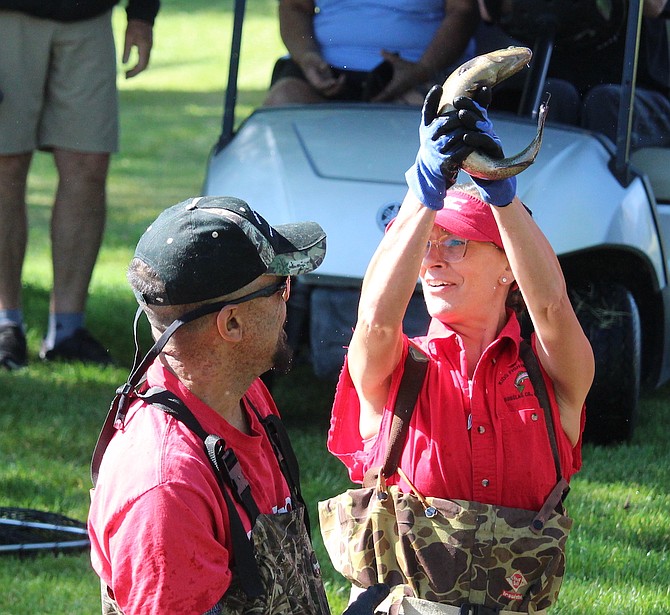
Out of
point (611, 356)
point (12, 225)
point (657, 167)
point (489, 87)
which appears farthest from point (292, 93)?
point (489, 87)

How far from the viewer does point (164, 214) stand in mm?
2168

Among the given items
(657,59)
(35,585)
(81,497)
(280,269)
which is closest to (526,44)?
(657,59)

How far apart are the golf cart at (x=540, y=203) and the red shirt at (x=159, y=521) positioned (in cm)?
239

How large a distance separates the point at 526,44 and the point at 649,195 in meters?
0.95

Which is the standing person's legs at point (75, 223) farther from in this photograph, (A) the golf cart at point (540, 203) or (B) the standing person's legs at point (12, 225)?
(A) the golf cart at point (540, 203)

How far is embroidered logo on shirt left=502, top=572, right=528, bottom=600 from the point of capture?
246cm

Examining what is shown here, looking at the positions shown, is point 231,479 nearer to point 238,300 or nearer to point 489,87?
point 238,300

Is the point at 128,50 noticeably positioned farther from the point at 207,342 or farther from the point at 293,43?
the point at 207,342

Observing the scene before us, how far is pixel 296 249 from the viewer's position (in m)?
2.19

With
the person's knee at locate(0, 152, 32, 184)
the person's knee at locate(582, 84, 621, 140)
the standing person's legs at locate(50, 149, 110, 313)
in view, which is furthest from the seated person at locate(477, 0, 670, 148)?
the person's knee at locate(0, 152, 32, 184)

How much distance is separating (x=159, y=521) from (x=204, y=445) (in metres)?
0.20

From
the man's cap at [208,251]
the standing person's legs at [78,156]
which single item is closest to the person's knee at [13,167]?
the standing person's legs at [78,156]

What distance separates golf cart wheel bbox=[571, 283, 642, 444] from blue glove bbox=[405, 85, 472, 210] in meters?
2.50

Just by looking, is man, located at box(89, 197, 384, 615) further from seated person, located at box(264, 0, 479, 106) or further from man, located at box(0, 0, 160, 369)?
man, located at box(0, 0, 160, 369)
